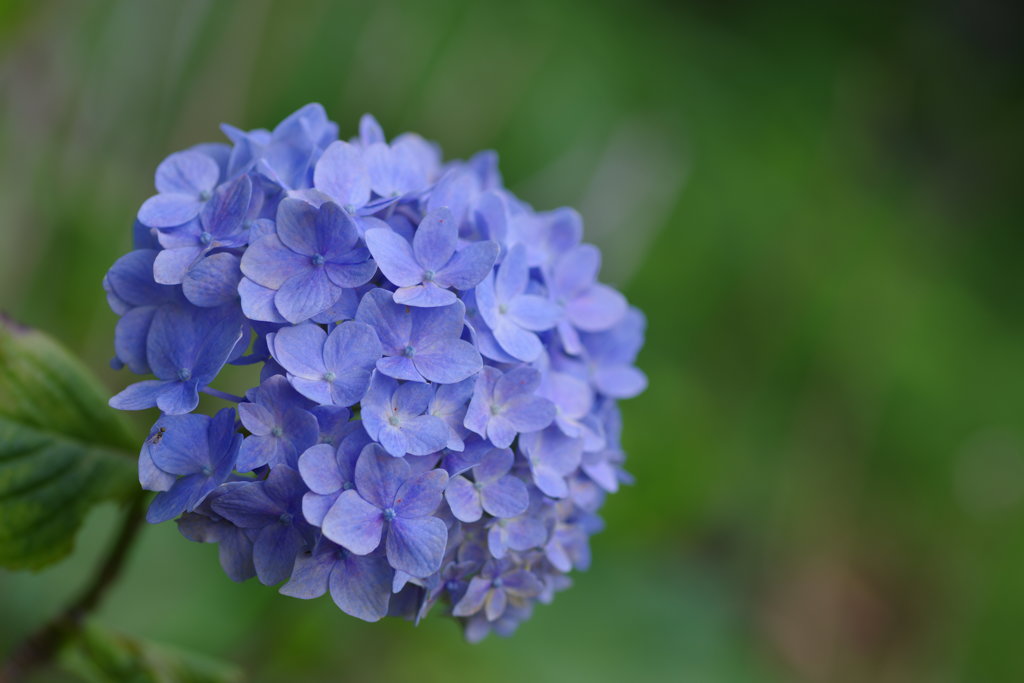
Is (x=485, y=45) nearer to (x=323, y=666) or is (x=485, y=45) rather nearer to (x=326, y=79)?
(x=326, y=79)

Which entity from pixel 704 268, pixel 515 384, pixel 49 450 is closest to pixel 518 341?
pixel 515 384

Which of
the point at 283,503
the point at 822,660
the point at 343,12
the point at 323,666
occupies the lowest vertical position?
the point at 323,666

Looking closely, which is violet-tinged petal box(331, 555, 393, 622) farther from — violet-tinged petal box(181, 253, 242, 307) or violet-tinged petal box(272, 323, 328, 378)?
violet-tinged petal box(181, 253, 242, 307)

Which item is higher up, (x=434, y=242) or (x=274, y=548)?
(x=434, y=242)

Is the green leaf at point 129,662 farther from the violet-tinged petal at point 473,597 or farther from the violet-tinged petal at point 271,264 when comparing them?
the violet-tinged petal at point 271,264

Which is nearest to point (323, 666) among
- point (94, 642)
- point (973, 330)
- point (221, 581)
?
point (221, 581)

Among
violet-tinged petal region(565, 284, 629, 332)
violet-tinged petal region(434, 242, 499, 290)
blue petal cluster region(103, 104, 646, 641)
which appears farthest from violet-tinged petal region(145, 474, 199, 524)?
violet-tinged petal region(565, 284, 629, 332)

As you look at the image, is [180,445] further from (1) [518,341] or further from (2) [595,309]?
(2) [595,309]
